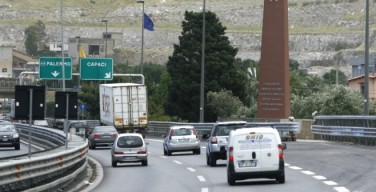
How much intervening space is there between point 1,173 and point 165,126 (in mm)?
61370

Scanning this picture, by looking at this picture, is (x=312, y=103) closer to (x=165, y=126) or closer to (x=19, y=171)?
(x=165, y=126)

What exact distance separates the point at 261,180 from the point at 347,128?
26.6 metres

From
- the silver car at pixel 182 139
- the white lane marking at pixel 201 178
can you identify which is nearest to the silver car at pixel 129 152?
the silver car at pixel 182 139

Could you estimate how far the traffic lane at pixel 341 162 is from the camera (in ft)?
107

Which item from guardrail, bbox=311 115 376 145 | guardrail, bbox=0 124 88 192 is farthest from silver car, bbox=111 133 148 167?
guardrail, bbox=311 115 376 145

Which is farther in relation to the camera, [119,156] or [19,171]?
[119,156]

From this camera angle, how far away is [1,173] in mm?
24859

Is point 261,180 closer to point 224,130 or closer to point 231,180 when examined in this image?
point 231,180

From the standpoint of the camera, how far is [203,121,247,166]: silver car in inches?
1711

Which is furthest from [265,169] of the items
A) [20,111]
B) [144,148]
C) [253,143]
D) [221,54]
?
[221,54]

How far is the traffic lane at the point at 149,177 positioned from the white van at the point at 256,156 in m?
1.19

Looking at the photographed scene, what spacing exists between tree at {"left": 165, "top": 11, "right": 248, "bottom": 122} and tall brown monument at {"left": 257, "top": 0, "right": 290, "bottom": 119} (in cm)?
2411

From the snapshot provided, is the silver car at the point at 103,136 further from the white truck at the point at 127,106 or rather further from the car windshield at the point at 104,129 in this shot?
the white truck at the point at 127,106

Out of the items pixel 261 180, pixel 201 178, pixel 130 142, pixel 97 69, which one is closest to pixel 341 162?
pixel 201 178
